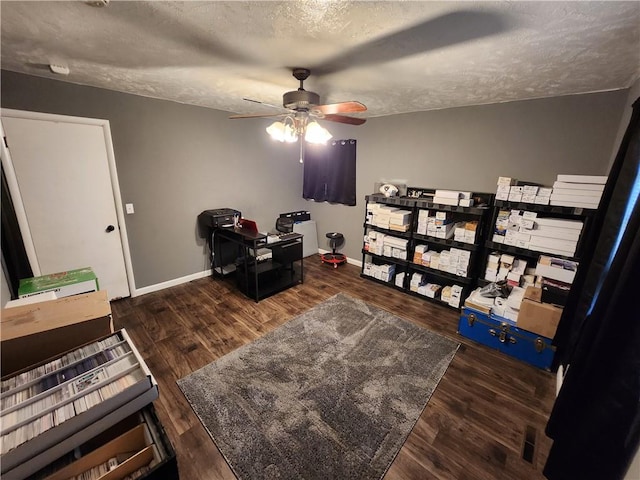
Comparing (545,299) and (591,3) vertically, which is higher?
(591,3)

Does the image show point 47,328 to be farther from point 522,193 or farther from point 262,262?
point 522,193

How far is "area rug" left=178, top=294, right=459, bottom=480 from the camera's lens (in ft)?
5.00

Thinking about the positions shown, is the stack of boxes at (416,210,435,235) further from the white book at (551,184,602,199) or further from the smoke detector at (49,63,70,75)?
the smoke detector at (49,63,70,75)

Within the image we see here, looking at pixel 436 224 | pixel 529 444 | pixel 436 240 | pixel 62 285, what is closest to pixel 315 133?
pixel 436 224

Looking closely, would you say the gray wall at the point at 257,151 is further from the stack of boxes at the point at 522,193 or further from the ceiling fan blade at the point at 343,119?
the ceiling fan blade at the point at 343,119

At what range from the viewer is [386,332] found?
2689mm

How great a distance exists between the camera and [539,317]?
86.2 inches

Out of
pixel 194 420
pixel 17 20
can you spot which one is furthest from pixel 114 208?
pixel 194 420

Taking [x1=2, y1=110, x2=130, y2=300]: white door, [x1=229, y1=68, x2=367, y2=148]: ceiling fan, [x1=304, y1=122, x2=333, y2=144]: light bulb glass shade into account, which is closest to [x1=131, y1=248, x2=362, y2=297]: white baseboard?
[x1=2, y1=110, x2=130, y2=300]: white door

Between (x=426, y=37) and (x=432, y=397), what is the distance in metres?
2.44

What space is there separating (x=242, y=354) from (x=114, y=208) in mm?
2302

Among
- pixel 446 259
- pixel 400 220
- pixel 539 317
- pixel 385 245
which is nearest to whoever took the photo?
pixel 539 317

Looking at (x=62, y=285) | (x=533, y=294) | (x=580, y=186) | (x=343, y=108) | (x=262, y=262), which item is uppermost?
(x=343, y=108)

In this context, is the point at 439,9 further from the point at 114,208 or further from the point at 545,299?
the point at 114,208
